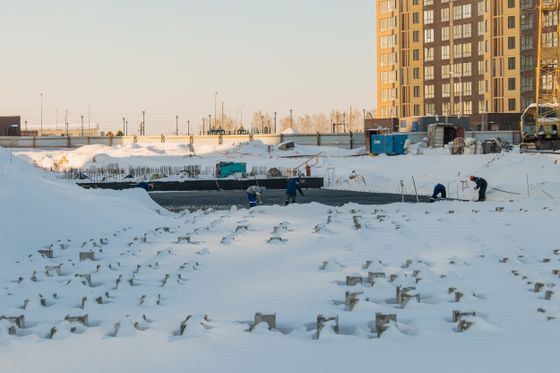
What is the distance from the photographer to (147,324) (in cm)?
833

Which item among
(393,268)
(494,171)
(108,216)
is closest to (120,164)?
(494,171)

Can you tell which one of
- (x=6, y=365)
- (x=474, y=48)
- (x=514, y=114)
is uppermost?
(x=474, y=48)

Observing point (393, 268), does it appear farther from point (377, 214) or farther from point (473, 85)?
point (473, 85)

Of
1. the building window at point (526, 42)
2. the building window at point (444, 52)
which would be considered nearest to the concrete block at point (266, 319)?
the building window at point (526, 42)

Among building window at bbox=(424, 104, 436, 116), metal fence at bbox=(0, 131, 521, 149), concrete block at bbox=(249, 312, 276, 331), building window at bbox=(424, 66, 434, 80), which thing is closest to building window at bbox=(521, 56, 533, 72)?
building window at bbox=(424, 66, 434, 80)

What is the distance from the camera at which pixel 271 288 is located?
34.6ft

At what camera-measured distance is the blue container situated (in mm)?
62969

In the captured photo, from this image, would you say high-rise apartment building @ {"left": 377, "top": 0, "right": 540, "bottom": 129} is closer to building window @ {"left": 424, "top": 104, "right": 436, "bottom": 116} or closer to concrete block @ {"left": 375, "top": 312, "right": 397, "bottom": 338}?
building window @ {"left": 424, "top": 104, "right": 436, "bottom": 116}

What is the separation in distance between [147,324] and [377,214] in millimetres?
14257

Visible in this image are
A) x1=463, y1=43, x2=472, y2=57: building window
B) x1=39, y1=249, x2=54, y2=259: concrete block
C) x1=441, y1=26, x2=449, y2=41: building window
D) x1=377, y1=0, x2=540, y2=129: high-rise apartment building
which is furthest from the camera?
x1=441, y1=26, x2=449, y2=41: building window

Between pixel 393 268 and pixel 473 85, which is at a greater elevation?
pixel 473 85

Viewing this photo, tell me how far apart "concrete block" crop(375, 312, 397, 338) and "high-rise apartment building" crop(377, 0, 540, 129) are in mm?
92833

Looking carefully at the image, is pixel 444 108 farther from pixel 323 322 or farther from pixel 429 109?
pixel 323 322

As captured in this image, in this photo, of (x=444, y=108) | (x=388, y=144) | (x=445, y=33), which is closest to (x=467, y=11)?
(x=445, y=33)
